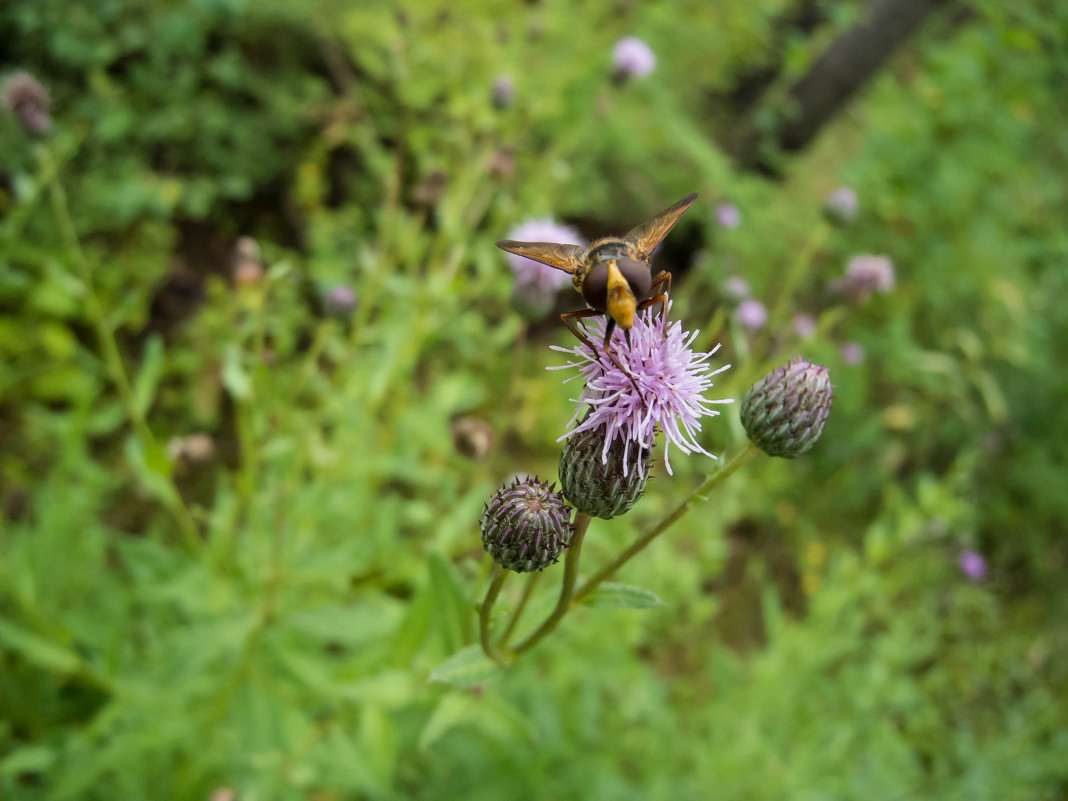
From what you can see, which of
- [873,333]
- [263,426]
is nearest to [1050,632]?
[873,333]

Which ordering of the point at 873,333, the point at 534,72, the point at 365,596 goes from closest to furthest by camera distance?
the point at 365,596, the point at 534,72, the point at 873,333

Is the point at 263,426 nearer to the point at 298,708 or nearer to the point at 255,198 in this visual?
the point at 298,708

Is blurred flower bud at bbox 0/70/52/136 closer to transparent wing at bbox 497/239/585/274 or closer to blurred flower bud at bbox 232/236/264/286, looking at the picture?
blurred flower bud at bbox 232/236/264/286

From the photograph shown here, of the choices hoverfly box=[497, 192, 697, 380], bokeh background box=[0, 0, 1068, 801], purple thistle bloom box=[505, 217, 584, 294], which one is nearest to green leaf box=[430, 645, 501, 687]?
bokeh background box=[0, 0, 1068, 801]

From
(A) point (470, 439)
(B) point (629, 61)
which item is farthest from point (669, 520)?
(B) point (629, 61)

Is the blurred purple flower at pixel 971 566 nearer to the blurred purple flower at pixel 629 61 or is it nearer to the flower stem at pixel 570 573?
the blurred purple flower at pixel 629 61

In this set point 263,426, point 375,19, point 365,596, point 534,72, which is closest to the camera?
point 263,426
